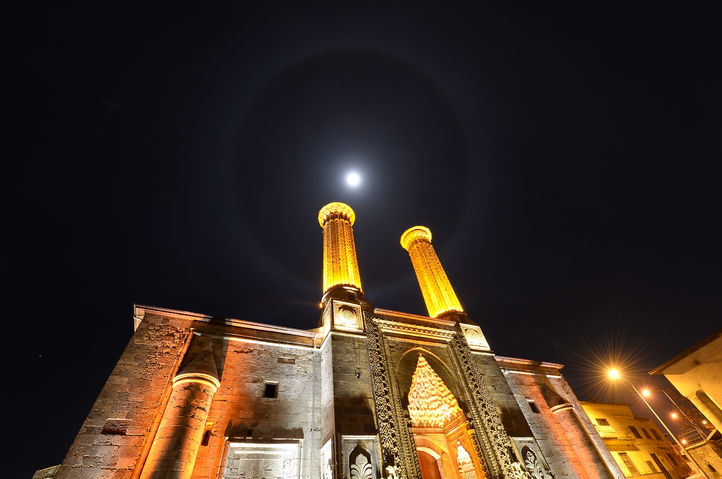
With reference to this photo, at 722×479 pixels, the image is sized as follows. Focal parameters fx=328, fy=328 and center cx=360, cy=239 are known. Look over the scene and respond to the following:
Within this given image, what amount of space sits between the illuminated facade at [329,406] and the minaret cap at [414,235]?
5213 millimetres

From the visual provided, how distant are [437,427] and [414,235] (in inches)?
381

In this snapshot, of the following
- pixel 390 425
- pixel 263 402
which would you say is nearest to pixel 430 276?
pixel 390 425

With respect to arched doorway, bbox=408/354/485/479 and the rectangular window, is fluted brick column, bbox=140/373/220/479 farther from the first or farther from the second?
the rectangular window

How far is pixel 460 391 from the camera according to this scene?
11344mm

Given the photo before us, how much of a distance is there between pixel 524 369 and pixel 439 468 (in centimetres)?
575

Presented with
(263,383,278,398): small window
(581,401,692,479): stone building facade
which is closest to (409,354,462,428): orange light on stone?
(263,383,278,398): small window

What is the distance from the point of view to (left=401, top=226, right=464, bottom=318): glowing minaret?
15266 mm

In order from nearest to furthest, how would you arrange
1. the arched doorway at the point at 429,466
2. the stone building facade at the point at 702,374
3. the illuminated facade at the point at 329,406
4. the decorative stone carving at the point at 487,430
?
the illuminated facade at the point at 329,406
the decorative stone carving at the point at 487,430
the stone building facade at the point at 702,374
the arched doorway at the point at 429,466

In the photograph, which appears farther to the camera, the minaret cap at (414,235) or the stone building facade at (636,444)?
the stone building facade at (636,444)

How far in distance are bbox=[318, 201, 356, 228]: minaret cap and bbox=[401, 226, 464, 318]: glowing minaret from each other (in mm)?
3693

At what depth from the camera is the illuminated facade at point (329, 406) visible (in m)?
7.40

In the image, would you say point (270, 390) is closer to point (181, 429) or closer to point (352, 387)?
point (352, 387)

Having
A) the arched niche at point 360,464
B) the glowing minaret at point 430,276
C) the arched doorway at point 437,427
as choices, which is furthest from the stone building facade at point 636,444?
the arched niche at point 360,464

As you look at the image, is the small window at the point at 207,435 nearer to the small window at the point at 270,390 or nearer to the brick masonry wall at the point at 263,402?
the brick masonry wall at the point at 263,402
